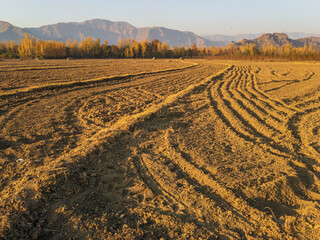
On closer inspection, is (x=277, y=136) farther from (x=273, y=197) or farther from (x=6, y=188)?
(x=6, y=188)

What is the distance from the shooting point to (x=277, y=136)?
17.6ft

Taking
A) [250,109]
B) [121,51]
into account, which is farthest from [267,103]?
[121,51]

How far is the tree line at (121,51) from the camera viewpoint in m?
49.5

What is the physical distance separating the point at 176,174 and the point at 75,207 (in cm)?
170

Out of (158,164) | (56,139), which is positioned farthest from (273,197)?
(56,139)

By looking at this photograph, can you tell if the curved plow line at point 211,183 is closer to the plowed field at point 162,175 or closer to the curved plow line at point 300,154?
the plowed field at point 162,175

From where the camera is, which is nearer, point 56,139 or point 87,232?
point 87,232

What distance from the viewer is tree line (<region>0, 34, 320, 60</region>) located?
49531 millimetres

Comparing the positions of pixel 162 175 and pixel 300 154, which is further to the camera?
pixel 300 154

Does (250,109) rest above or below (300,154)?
above

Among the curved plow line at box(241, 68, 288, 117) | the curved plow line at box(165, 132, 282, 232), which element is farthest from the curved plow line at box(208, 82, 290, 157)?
the curved plow line at box(165, 132, 282, 232)

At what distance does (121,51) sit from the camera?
6462 cm

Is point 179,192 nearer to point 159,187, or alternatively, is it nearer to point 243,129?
point 159,187

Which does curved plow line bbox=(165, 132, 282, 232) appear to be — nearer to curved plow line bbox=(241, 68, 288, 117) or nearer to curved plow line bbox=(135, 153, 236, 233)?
curved plow line bbox=(135, 153, 236, 233)
